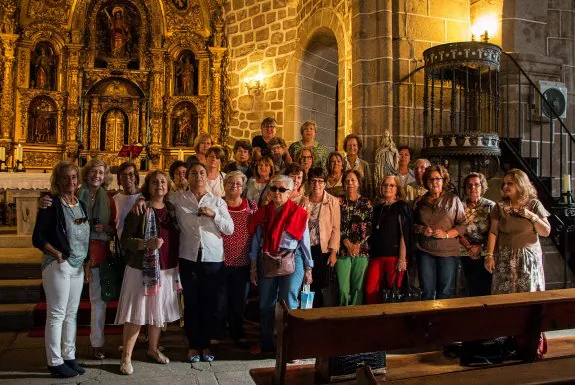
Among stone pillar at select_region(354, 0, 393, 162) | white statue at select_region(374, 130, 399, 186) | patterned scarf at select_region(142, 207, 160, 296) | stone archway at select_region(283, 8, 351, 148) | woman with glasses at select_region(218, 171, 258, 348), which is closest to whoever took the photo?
patterned scarf at select_region(142, 207, 160, 296)

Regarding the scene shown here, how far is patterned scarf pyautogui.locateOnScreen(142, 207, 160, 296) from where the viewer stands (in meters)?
3.98

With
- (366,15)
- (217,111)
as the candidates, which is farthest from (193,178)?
(217,111)

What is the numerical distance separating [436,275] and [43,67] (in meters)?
10.1

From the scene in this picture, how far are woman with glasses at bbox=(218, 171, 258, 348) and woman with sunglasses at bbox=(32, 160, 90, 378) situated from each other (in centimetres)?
115

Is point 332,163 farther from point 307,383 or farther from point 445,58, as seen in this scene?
point 307,383

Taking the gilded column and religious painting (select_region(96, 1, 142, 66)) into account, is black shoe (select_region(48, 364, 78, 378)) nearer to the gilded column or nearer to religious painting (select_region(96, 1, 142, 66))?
the gilded column

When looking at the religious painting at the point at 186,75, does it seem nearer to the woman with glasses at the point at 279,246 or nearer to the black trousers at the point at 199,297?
the woman with glasses at the point at 279,246

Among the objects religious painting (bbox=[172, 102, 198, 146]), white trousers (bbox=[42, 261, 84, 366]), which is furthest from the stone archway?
white trousers (bbox=[42, 261, 84, 366])

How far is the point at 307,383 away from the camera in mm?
2951

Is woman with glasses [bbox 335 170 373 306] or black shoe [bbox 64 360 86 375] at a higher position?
woman with glasses [bbox 335 170 373 306]

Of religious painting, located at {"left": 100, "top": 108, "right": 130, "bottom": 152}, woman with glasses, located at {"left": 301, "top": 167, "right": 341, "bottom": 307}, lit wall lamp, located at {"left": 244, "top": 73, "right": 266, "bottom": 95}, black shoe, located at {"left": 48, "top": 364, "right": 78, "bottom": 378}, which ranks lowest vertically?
black shoe, located at {"left": 48, "top": 364, "right": 78, "bottom": 378}

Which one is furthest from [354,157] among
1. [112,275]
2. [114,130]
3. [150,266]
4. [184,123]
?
[114,130]

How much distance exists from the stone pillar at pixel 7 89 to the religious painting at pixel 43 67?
1.60 ft

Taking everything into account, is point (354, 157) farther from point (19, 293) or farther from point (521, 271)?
point (19, 293)
